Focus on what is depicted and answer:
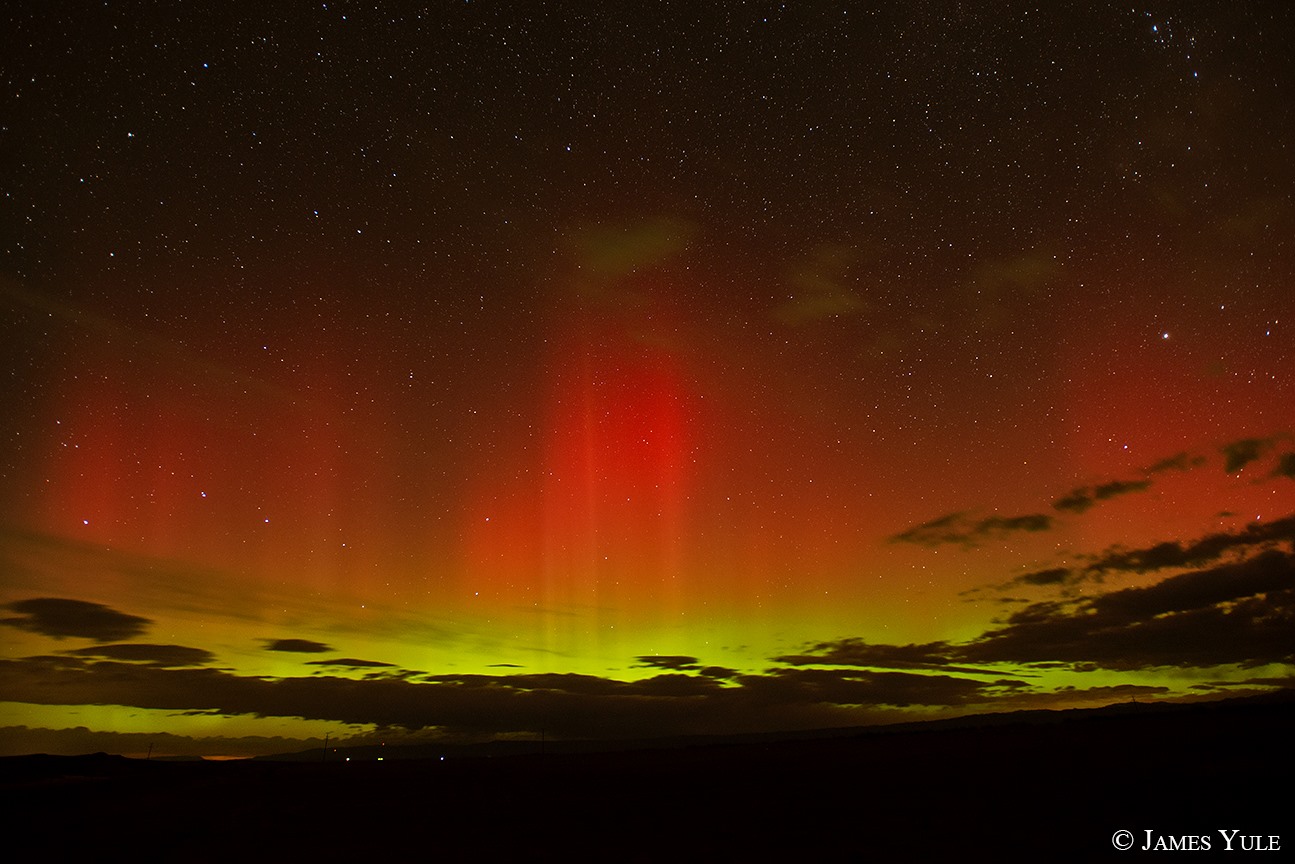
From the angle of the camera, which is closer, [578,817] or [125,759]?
[578,817]

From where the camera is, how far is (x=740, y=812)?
70.9 feet

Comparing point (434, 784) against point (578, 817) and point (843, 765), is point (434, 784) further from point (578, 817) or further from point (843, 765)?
point (843, 765)

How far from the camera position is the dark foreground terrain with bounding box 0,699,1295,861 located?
16297mm

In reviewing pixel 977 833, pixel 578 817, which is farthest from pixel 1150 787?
pixel 578 817

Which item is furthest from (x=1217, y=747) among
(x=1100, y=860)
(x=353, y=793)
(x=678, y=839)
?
(x=353, y=793)

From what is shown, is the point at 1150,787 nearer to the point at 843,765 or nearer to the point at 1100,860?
the point at 1100,860

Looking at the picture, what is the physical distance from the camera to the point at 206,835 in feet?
71.1

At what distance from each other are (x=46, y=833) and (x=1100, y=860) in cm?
2935

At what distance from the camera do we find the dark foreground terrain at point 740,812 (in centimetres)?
1630

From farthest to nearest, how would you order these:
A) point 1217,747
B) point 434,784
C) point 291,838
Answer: point 434,784
point 1217,747
point 291,838

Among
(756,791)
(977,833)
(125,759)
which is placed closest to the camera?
(977,833)

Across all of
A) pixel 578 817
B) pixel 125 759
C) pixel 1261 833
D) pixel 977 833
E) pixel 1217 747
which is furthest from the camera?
pixel 125 759

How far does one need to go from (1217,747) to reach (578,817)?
26792mm

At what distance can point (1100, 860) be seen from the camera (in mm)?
13898
